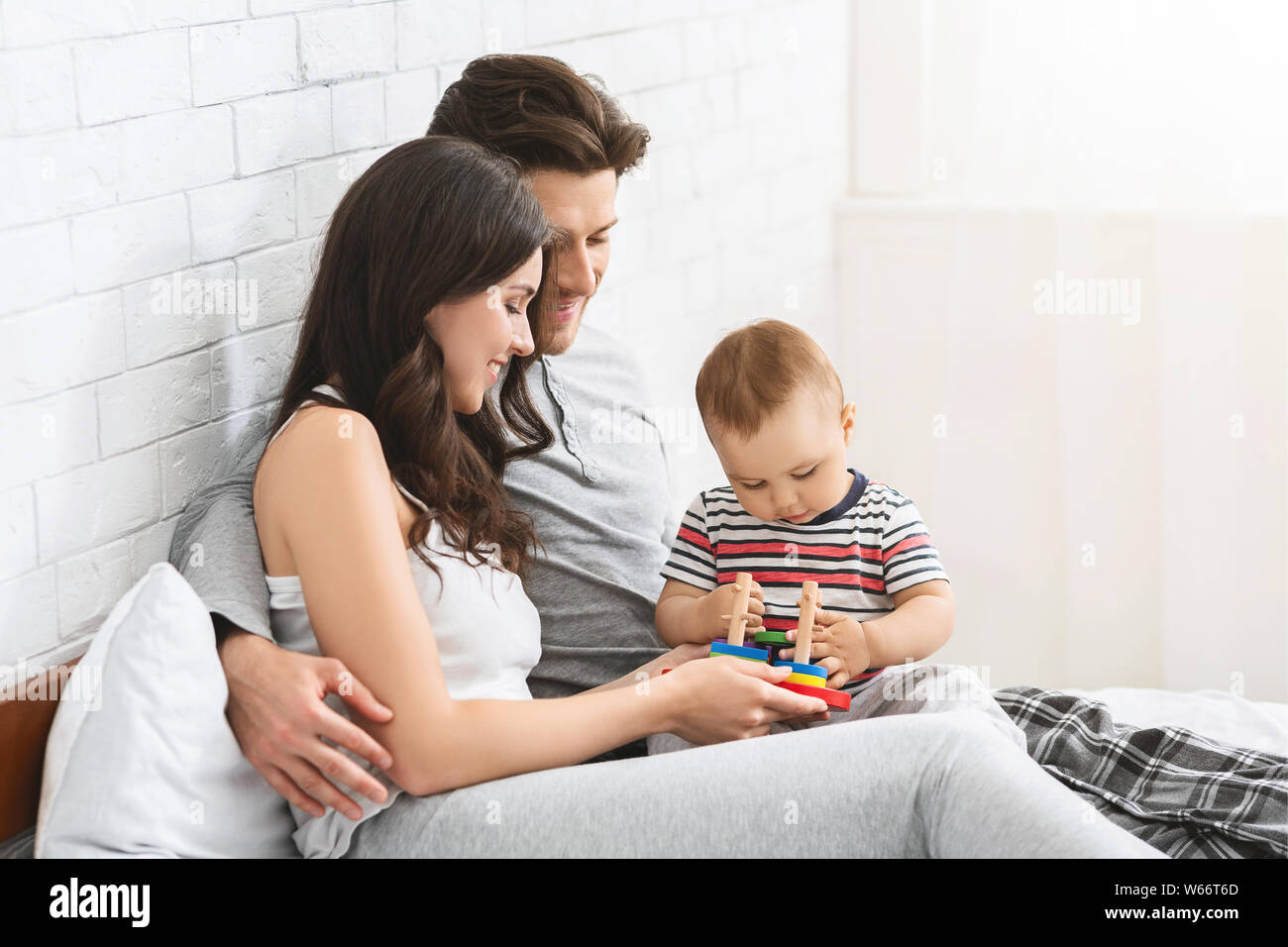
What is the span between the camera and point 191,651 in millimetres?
1166

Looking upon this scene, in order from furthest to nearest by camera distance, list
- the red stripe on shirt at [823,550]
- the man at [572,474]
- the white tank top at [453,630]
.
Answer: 1. the red stripe on shirt at [823,550]
2. the man at [572,474]
3. the white tank top at [453,630]

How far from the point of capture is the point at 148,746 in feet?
3.70

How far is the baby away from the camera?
1550 millimetres

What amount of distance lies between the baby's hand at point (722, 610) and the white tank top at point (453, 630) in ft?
0.83

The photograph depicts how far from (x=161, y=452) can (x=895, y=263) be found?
2.07 meters

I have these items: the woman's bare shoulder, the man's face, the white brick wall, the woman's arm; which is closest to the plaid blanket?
the woman's arm

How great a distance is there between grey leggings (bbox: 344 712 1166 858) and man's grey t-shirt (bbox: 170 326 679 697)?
46cm

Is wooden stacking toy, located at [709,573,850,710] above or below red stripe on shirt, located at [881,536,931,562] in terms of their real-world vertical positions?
below

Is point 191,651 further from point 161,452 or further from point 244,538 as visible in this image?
point 161,452

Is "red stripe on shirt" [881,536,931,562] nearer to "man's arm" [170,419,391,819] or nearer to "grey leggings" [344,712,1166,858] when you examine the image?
"grey leggings" [344,712,1166,858]

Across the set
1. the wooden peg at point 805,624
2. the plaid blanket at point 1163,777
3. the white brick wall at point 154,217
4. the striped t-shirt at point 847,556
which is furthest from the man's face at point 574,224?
the plaid blanket at point 1163,777

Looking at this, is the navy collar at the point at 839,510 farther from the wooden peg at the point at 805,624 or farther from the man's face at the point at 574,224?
the man's face at the point at 574,224

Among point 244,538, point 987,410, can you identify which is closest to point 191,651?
point 244,538

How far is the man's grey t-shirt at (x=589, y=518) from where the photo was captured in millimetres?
1712
